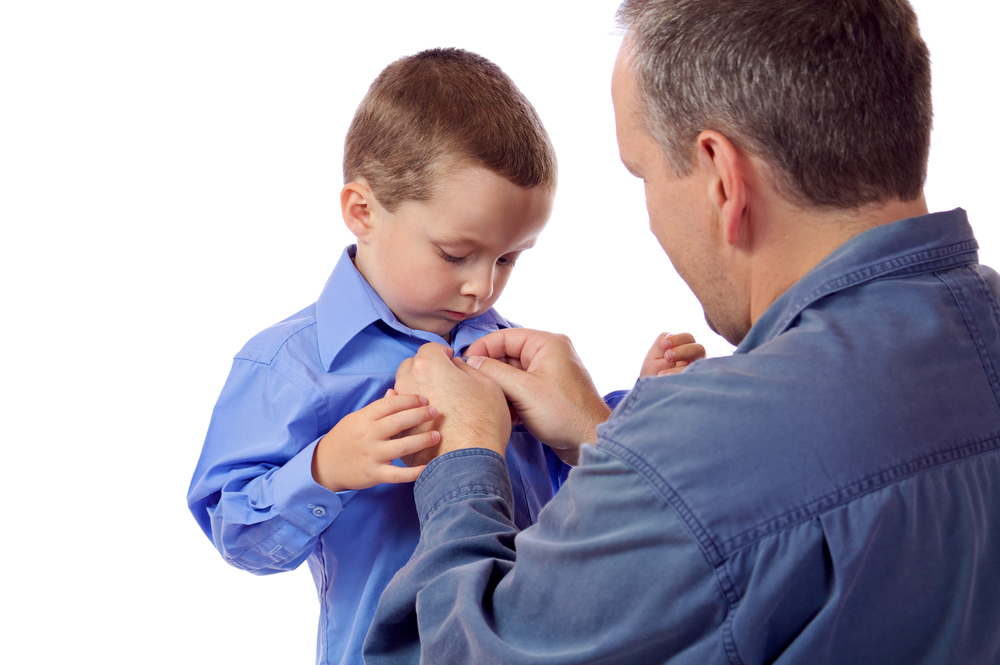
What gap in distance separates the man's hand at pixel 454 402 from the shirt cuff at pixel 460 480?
0.05 m

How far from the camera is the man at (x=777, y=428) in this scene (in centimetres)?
96

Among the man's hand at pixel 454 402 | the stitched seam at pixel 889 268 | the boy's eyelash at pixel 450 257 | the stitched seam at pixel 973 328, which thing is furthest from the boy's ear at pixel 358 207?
the stitched seam at pixel 973 328

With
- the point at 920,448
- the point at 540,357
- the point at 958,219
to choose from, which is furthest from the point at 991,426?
the point at 540,357

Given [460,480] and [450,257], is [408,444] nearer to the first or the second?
[460,480]

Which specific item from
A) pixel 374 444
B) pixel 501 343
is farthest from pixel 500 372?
pixel 374 444

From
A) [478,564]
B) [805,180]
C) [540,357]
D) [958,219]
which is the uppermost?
[805,180]

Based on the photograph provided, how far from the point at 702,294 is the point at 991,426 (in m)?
0.47

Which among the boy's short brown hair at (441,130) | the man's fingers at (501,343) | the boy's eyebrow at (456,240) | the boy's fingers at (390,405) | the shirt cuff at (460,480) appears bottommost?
the shirt cuff at (460,480)

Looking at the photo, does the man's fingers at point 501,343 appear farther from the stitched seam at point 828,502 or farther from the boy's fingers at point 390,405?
the stitched seam at point 828,502

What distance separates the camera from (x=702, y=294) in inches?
54.7

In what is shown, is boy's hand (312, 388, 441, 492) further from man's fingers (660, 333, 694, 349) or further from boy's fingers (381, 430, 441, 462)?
man's fingers (660, 333, 694, 349)

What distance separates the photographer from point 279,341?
166 cm

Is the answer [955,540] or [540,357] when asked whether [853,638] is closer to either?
[955,540]

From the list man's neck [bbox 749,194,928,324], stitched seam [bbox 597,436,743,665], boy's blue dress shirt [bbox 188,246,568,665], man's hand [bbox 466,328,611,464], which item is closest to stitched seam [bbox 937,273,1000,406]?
man's neck [bbox 749,194,928,324]
